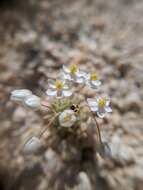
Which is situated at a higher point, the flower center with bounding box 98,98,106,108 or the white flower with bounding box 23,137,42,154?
the flower center with bounding box 98,98,106,108

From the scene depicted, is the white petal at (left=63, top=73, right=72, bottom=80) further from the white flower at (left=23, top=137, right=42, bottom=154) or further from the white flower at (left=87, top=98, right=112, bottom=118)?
the white flower at (left=23, top=137, right=42, bottom=154)

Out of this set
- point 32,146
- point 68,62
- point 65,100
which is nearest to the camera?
point 32,146

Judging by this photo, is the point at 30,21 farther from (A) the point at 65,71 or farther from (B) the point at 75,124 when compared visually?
(B) the point at 75,124

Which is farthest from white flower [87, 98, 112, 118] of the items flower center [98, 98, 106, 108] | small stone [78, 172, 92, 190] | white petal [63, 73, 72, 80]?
small stone [78, 172, 92, 190]

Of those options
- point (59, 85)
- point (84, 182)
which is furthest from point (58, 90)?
point (84, 182)

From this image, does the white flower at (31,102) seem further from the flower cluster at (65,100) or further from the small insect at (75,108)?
the small insect at (75,108)

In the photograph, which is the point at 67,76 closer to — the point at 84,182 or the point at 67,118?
the point at 67,118
